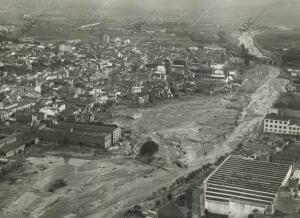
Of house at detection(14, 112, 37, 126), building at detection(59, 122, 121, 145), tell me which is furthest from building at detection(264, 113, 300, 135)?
house at detection(14, 112, 37, 126)

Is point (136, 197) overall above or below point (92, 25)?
below

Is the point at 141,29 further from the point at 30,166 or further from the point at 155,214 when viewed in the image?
the point at 155,214

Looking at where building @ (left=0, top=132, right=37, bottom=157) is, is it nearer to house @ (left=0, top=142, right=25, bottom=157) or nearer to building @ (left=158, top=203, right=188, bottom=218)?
house @ (left=0, top=142, right=25, bottom=157)

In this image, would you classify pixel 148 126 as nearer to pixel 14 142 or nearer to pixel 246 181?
pixel 14 142

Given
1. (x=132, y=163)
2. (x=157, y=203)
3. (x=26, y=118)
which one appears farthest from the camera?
(x=26, y=118)

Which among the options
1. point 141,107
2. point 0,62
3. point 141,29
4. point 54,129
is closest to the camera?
point 54,129

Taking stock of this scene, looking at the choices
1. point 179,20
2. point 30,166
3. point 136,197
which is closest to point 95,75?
point 30,166

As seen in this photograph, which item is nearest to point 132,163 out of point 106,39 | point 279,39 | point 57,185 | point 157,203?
point 57,185
